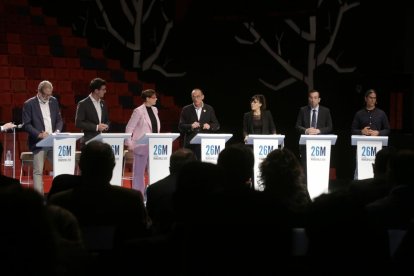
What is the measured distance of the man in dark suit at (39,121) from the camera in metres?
7.13

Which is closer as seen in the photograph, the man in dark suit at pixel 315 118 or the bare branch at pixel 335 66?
the man in dark suit at pixel 315 118

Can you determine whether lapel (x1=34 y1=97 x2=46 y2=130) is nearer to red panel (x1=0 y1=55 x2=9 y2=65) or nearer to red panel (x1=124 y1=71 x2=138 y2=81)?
red panel (x1=0 y1=55 x2=9 y2=65)

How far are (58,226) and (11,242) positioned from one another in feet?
2.54

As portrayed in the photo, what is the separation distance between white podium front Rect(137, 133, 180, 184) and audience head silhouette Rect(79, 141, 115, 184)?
4053 millimetres

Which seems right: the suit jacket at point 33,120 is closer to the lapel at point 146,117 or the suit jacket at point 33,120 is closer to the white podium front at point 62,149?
the white podium front at point 62,149

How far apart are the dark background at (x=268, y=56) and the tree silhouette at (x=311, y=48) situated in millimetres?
52

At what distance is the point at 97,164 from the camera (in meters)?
3.17

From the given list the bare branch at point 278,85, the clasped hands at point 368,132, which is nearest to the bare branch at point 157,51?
the bare branch at point 278,85

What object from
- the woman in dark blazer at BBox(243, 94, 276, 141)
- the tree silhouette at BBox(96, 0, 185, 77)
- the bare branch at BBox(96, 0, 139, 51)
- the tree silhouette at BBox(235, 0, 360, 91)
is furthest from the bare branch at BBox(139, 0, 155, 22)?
the woman in dark blazer at BBox(243, 94, 276, 141)

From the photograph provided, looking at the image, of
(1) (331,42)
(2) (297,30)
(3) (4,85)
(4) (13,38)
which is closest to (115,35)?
(4) (13,38)

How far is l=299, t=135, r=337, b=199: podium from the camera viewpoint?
757 cm

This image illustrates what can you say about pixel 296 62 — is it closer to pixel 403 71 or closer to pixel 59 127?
pixel 403 71

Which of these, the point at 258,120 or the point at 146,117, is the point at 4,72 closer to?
the point at 146,117

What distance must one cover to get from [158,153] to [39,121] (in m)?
1.29
